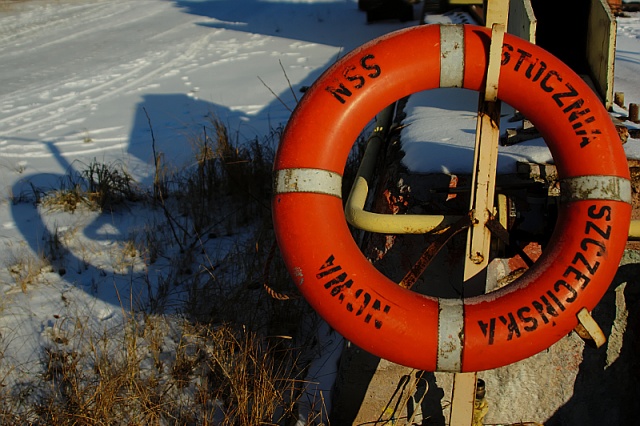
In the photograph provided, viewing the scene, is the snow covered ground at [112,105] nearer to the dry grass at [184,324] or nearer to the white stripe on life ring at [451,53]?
the dry grass at [184,324]

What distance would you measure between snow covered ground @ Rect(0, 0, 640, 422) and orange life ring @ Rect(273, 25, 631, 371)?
501mm

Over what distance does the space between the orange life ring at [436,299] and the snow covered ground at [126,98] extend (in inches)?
19.7

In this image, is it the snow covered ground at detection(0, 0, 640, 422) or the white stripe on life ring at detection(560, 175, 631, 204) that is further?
the snow covered ground at detection(0, 0, 640, 422)

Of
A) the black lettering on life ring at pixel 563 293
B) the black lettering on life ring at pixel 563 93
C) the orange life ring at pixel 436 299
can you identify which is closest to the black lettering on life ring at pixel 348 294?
the orange life ring at pixel 436 299

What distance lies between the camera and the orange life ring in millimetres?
2000

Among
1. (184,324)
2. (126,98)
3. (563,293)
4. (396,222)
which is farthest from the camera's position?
(126,98)

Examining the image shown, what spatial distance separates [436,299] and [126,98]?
15.9 feet

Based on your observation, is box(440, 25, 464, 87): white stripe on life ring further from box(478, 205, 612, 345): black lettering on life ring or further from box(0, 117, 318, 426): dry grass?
box(0, 117, 318, 426): dry grass

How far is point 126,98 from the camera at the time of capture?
624 cm

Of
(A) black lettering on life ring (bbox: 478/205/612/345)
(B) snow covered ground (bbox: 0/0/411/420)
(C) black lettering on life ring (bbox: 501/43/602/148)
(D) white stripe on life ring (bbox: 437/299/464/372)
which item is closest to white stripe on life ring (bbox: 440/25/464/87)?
(C) black lettering on life ring (bbox: 501/43/602/148)

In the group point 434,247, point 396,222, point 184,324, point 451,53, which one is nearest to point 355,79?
point 451,53

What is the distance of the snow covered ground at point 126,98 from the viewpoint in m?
3.33

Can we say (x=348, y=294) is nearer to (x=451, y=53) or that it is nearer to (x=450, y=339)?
(x=450, y=339)

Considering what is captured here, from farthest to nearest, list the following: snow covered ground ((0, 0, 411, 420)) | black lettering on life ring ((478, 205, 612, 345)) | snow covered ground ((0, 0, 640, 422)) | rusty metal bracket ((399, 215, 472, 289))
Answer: snow covered ground ((0, 0, 411, 420)), snow covered ground ((0, 0, 640, 422)), rusty metal bracket ((399, 215, 472, 289)), black lettering on life ring ((478, 205, 612, 345))
